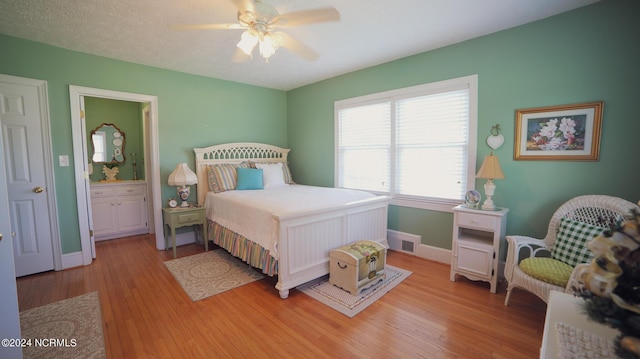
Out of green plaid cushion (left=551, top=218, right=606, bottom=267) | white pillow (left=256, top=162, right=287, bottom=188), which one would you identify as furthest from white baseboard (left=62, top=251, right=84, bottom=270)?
green plaid cushion (left=551, top=218, right=606, bottom=267)

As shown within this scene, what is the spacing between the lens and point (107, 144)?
4594 millimetres

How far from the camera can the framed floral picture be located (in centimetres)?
228

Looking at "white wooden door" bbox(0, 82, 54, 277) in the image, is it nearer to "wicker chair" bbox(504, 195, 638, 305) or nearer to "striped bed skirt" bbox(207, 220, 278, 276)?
"striped bed skirt" bbox(207, 220, 278, 276)

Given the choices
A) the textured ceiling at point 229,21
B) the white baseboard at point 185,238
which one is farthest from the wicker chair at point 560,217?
the white baseboard at point 185,238

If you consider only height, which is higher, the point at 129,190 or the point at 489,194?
the point at 489,194

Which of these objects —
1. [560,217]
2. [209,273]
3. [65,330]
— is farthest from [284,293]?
[560,217]

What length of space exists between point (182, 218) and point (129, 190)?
1.56 m

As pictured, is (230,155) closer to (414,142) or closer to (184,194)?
(184,194)

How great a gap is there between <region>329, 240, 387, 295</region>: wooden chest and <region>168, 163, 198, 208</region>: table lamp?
2320mm

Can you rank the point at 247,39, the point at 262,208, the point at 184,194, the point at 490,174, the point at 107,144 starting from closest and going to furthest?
1. the point at 247,39
2. the point at 490,174
3. the point at 262,208
4. the point at 184,194
5. the point at 107,144

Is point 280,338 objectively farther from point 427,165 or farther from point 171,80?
point 171,80

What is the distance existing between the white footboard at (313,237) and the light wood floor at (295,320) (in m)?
0.22

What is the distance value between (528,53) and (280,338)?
11.1 feet

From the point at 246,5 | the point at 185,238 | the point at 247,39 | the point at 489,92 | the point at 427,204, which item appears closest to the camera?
the point at 246,5
